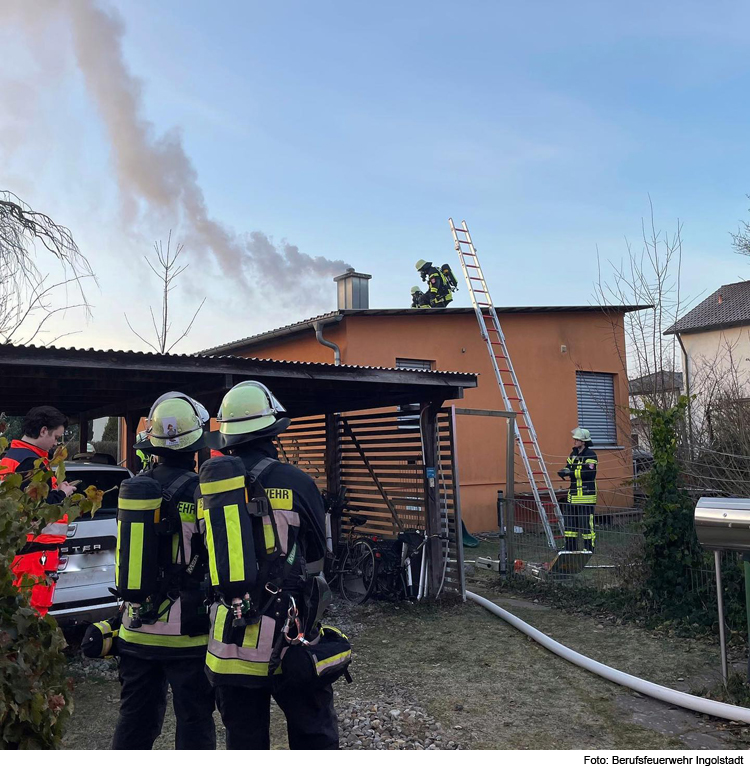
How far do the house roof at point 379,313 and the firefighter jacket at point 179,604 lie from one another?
891 cm

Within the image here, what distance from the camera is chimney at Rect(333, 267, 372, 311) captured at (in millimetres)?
15336

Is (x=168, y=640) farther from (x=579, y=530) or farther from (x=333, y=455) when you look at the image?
(x=333, y=455)

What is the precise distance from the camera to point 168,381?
7.30 m

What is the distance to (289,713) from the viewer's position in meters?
2.97

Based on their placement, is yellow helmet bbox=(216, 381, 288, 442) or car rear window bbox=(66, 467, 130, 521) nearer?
yellow helmet bbox=(216, 381, 288, 442)

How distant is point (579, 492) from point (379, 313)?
16.2 feet

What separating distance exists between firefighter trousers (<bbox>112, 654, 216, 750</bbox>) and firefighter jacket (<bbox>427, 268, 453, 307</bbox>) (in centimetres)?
1226

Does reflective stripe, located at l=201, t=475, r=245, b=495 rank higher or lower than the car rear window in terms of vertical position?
higher

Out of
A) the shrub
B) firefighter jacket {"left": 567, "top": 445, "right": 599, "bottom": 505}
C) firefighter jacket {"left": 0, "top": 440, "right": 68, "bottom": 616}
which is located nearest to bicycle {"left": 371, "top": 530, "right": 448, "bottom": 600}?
firefighter jacket {"left": 567, "top": 445, "right": 599, "bottom": 505}

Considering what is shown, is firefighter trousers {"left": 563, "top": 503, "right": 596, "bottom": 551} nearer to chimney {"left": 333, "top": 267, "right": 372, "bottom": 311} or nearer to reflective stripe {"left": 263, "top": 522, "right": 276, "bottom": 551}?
reflective stripe {"left": 263, "top": 522, "right": 276, "bottom": 551}

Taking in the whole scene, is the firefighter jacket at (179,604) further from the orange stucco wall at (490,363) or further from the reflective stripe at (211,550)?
the orange stucco wall at (490,363)

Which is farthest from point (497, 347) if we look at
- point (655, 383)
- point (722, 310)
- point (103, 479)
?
point (722, 310)
